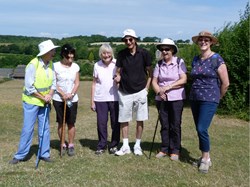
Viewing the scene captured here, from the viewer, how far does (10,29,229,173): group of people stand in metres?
5.28

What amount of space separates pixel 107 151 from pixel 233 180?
2.31 m

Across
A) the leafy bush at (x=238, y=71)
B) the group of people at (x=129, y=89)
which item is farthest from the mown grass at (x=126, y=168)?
the leafy bush at (x=238, y=71)

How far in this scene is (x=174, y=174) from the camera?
5.27 m

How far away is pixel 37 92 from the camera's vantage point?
5512mm

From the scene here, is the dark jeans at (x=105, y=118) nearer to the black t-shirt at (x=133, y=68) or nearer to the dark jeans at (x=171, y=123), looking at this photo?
the black t-shirt at (x=133, y=68)

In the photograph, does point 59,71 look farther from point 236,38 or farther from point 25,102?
point 236,38

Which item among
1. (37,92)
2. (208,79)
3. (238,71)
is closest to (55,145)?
(37,92)

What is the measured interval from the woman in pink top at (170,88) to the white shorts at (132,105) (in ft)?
0.82

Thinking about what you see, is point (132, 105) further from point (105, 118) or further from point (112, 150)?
point (112, 150)

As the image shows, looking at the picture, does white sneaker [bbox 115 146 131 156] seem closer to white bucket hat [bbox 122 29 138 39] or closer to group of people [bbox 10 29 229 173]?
group of people [bbox 10 29 229 173]

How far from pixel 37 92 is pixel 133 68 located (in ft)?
5.13

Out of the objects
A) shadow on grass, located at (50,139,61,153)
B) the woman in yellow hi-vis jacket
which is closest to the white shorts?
the woman in yellow hi-vis jacket

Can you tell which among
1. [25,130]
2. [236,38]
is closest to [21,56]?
[236,38]

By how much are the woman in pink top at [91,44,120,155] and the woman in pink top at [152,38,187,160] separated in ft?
2.49
